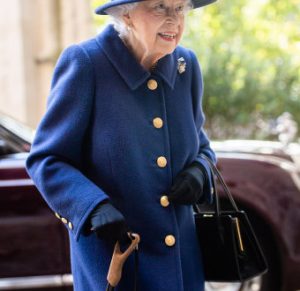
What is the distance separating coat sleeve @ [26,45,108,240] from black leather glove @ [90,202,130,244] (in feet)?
0.15

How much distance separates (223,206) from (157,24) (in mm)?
2106

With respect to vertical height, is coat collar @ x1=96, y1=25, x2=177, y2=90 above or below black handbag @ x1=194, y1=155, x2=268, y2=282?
above

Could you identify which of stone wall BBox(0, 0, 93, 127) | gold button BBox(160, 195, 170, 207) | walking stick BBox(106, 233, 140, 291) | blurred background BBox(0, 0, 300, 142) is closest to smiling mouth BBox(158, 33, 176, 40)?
gold button BBox(160, 195, 170, 207)

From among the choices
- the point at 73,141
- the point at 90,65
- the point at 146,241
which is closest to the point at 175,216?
the point at 146,241

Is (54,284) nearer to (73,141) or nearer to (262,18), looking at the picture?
(73,141)

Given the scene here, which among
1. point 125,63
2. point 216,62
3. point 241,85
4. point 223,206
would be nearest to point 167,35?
point 125,63

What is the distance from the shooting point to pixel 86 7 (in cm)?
860

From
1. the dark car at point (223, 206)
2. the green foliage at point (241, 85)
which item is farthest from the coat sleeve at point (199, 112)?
the green foliage at point (241, 85)

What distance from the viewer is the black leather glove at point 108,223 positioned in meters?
1.60

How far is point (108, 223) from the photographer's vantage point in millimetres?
1593

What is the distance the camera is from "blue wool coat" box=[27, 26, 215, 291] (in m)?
1.73

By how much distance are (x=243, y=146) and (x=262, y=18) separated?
9211 millimetres

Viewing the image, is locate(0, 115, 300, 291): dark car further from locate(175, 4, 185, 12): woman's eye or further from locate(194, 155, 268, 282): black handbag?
locate(175, 4, 185, 12): woman's eye

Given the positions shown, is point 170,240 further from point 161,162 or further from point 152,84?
point 152,84
